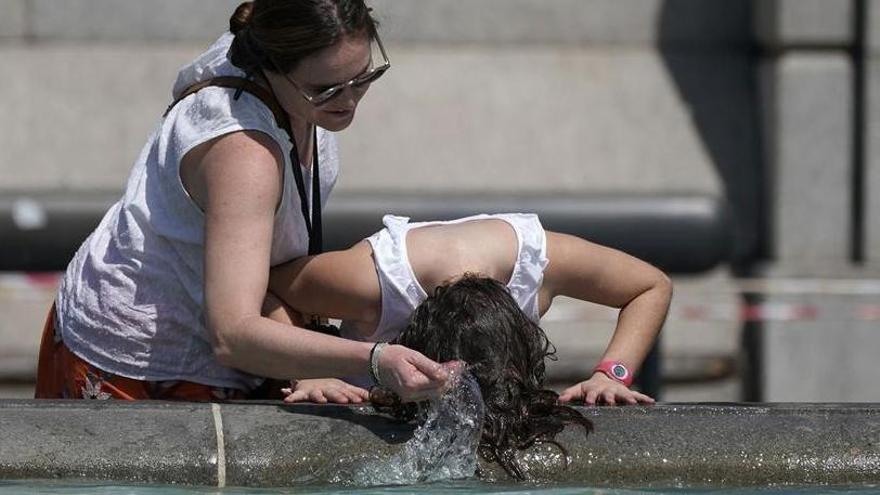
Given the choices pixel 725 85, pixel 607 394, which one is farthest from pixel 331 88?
pixel 725 85

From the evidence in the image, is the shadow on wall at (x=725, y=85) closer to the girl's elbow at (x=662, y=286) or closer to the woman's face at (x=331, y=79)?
the girl's elbow at (x=662, y=286)

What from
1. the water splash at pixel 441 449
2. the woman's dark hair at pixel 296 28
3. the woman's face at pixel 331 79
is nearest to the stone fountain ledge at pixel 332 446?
the water splash at pixel 441 449

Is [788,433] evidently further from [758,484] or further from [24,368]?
[24,368]

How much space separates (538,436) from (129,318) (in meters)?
0.83

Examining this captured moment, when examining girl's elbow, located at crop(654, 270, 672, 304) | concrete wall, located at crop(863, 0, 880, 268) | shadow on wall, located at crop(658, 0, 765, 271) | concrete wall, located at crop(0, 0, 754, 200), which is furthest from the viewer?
shadow on wall, located at crop(658, 0, 765, 271)

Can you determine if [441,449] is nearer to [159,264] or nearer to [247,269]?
[247,269]

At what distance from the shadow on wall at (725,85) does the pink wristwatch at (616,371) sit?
15.4 feet

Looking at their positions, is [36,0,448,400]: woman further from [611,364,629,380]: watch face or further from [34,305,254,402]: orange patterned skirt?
[611,364,629,380]: watch face

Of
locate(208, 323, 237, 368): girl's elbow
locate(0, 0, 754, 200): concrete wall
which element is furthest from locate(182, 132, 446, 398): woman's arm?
locate(0, 0, 754, 200): concrete wall

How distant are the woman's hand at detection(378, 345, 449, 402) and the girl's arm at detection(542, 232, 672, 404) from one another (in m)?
0.50

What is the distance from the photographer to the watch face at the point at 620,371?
357 centimetres

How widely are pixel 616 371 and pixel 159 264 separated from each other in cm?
91

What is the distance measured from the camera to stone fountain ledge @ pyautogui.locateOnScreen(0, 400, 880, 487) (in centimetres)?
327

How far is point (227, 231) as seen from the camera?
3.26m
